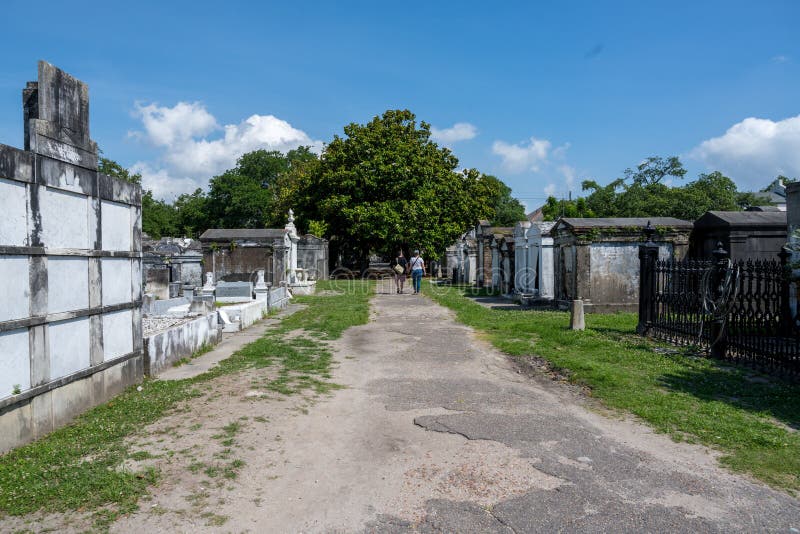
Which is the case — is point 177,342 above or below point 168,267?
below

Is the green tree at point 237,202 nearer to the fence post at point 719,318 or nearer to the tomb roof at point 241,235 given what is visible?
the tomb roof at point 241,235

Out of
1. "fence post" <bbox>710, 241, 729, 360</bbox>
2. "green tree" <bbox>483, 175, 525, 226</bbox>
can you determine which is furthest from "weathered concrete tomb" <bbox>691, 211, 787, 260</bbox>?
"green tree" <bbox>483, 175, 525, 226</bbox>

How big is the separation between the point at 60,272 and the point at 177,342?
307cm

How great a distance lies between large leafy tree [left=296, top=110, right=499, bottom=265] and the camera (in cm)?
3222

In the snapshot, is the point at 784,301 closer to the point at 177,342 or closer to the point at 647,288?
the point at 647,288

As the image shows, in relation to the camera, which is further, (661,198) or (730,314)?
(661,198)

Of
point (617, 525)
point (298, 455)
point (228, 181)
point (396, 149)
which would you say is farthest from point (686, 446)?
point (228, 181)

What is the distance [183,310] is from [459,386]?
7539mm

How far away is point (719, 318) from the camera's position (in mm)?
8711

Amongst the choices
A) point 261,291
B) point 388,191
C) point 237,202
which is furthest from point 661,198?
point 237,202

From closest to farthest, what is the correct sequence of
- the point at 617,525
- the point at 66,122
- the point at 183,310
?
the point at 617,525
the point at 66,122
the point at 183,310

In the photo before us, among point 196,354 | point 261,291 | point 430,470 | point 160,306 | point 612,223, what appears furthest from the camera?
point 261,291

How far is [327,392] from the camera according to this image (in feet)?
22.3

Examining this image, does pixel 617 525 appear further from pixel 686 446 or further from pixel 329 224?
pixel 329 224
